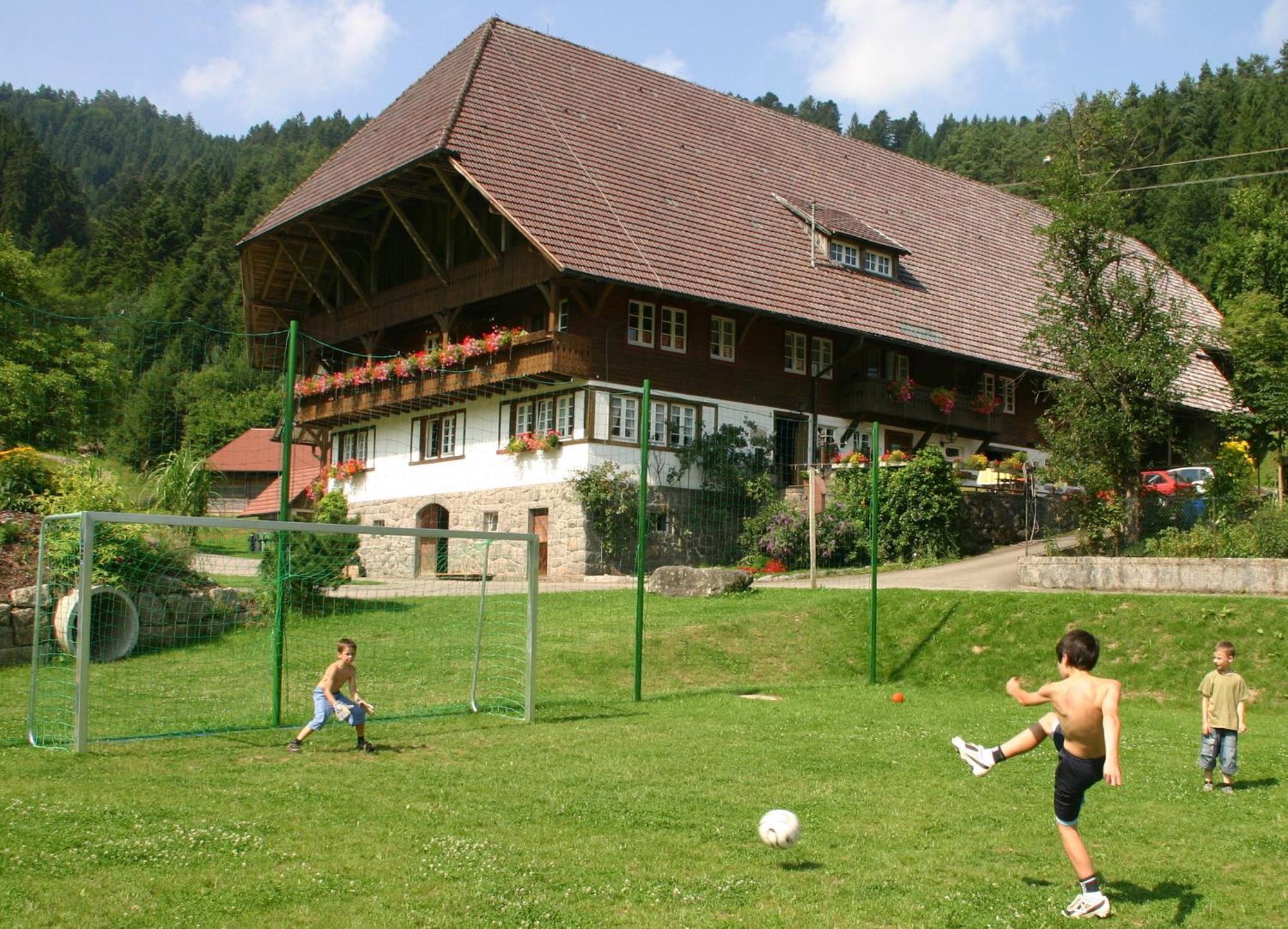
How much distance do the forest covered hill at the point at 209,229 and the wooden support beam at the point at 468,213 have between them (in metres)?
6.27

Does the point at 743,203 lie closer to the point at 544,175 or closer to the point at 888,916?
the point at 544,175

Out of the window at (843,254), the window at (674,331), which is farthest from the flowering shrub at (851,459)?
the window at (843,254)

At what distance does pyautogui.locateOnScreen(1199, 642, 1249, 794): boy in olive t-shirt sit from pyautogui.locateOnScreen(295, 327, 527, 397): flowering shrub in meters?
22.0

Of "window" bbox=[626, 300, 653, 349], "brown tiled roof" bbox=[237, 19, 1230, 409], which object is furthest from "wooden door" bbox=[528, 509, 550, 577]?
"brown tiled roof" bbox=[237, 19, 1230, 409]

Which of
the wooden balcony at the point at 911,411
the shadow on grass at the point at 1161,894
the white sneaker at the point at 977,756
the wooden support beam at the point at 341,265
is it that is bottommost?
the shadow on grass at the point at 1161,894

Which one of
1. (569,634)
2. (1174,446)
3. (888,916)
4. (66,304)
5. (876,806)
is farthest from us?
(66,304)

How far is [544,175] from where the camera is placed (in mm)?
32000

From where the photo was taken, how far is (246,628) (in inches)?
709

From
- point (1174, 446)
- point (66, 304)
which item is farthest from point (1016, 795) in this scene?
point (66, 304)

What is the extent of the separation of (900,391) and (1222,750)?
85.9 ft

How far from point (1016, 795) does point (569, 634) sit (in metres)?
10.3

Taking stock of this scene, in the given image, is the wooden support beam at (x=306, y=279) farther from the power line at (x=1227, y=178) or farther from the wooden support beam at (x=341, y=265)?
the power line at (x=1227, y=178)

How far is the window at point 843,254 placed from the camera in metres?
37.1

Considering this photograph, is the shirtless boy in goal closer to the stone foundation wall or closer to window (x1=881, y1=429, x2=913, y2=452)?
the stone foundation wall
